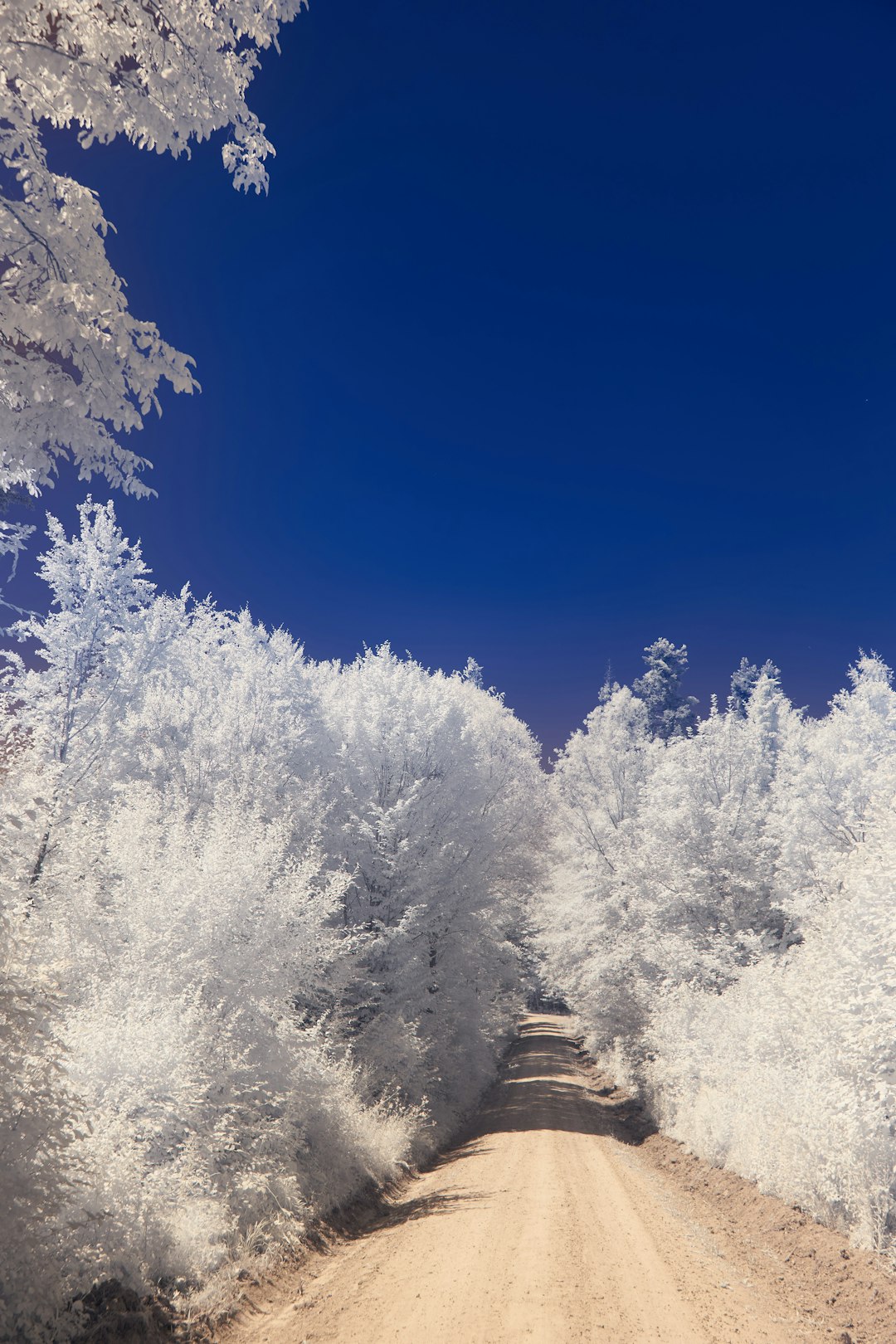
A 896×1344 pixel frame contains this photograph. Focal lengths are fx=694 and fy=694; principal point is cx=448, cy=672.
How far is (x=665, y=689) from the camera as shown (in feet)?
215

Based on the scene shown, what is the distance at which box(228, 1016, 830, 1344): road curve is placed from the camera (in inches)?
302

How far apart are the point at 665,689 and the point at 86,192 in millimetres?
64136

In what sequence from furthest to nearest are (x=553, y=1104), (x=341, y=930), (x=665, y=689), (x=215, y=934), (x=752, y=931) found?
1. (x=665, y=689)
2. (x=752, y=931)
3. (x=553, y=1104)
4. (x=341, y=930)
5. (x=215, y=934)

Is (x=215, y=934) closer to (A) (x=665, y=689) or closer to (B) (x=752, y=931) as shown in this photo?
(B) (x=752, y=931)

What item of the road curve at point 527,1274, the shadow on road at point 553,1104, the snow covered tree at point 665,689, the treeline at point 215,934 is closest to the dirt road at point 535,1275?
the road curve at point 527,1274

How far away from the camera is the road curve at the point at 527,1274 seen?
302 inches

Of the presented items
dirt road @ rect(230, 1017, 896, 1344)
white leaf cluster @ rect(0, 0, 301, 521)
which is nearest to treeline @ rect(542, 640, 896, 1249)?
dirt road @ rect(230, 1017, 896, 1344)

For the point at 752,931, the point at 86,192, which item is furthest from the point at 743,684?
the point at 86,192

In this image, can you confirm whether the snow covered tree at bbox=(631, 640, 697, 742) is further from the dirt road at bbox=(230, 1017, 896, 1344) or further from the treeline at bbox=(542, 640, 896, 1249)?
the dirt road at bbox=(230, 1017, 896, 1344)

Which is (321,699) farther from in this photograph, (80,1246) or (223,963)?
(80,1246)

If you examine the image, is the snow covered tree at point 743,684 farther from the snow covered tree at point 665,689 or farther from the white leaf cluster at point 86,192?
the white leaf cluster at point 86,192

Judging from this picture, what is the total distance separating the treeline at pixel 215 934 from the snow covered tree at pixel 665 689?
104 ft

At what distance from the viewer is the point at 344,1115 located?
14234 millimetres

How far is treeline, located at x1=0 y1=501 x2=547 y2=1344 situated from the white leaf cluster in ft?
13.0
